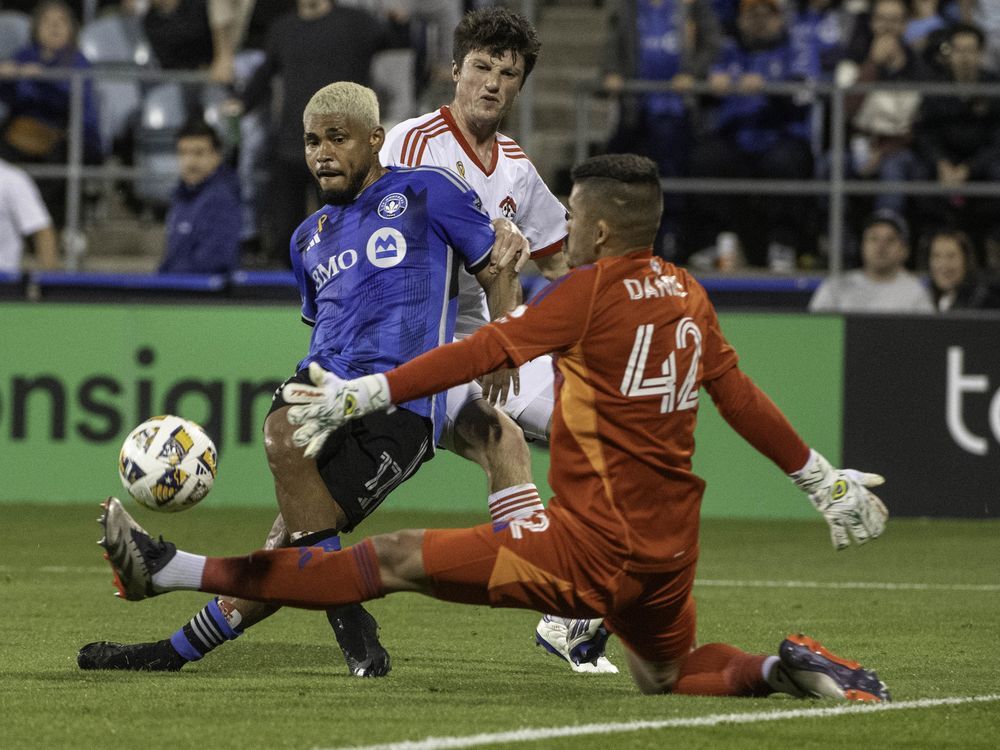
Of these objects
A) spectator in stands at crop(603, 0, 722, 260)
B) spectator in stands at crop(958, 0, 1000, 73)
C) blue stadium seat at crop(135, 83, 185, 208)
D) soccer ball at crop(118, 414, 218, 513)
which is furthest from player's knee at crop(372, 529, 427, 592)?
spectator in stands at crop(958, 0, 1000, 73)

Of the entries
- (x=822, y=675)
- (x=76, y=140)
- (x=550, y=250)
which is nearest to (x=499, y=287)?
(x=550, y=250)

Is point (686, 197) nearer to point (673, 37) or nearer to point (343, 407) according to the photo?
point (673, 37)

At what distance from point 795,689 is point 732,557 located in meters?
5.18

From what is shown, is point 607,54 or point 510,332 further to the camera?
point 607,54

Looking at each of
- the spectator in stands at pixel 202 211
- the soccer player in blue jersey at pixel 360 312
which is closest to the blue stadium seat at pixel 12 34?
the spectator in stands at pixel 202 211

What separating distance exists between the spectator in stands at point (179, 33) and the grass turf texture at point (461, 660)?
509cm

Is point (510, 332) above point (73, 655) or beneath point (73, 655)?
above

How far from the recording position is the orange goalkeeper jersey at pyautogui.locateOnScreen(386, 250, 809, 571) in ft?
17.9

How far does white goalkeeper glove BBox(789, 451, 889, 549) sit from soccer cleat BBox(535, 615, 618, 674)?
1.32m

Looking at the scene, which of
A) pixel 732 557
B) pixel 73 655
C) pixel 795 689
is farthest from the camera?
pixel 732 557

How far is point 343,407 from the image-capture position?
517cm

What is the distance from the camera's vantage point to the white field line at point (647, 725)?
15.7 ft

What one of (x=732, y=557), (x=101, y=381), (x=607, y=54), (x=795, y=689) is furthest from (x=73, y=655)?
(x=607, y=54)

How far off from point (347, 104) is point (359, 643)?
6.16 ft
